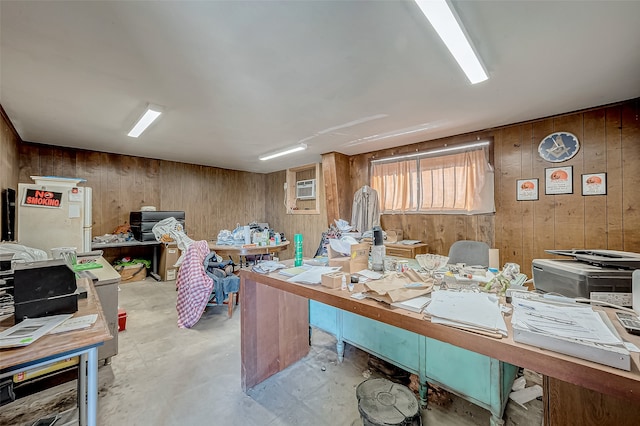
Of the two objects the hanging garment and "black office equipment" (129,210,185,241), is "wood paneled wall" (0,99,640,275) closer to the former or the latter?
the hanging garment

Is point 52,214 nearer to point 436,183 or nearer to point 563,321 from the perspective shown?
point 563,321

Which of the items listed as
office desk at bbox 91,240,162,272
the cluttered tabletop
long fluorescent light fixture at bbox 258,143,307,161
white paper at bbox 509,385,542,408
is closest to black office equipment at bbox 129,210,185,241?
office desk at bbox 91,240,162,272

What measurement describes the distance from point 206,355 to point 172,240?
320cm

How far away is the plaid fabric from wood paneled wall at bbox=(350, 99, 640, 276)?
366cm

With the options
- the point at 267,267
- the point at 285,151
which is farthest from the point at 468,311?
the point at 285,151

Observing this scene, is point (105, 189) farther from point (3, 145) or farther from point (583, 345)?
point (583, 345)

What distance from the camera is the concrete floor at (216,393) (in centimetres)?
169

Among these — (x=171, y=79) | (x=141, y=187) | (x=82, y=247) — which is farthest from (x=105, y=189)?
(x=171, y=79)

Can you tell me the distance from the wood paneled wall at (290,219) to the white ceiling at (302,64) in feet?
9.08

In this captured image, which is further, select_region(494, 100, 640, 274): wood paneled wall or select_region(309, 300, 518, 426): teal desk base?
select_region(494, 100, 640, 274): wood paneled wall

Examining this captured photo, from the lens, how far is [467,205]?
396cm

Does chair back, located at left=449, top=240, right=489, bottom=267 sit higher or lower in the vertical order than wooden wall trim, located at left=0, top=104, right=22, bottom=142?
lower

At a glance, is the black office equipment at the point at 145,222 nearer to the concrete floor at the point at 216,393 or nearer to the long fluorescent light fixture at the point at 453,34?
the concrete floor at the point at 216,393

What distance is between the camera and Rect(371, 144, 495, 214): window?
3.82 meters
